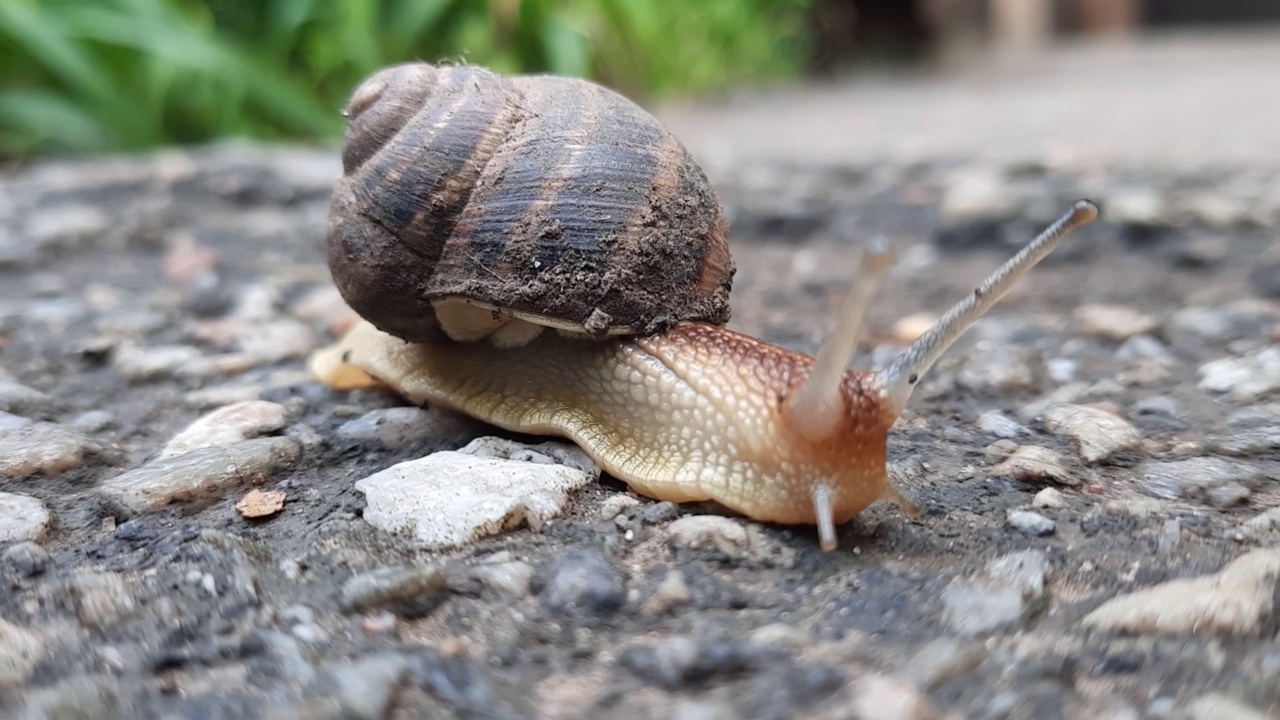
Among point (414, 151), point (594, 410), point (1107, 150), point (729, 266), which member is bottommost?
point (1107, 150)

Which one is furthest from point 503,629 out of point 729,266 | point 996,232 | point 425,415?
point 996,232

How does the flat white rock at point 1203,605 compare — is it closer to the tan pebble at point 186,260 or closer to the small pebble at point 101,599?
the small pebble at point 101,599

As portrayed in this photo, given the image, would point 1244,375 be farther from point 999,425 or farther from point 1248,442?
point 999,425

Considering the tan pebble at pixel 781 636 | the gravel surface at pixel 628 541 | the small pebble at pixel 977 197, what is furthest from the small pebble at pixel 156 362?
the small pebble at pixel 977 197

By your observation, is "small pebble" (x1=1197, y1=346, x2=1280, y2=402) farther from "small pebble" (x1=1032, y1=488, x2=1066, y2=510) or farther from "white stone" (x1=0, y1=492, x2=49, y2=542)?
"white stone" (x1=0, y1=492, x2=49, y2=542)

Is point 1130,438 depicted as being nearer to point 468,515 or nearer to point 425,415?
point 468,515

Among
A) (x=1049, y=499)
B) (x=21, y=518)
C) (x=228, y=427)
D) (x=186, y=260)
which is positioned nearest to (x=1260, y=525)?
(x=1049, y=499)
